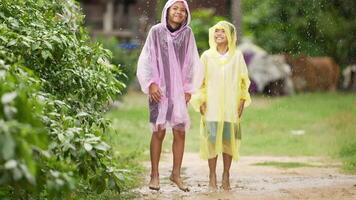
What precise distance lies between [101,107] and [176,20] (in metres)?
0.89

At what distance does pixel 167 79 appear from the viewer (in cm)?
707

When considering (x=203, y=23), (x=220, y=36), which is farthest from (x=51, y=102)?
(x=203, y=23)

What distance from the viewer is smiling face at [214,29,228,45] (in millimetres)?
7270

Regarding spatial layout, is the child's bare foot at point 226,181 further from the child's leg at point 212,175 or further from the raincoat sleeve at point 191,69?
the raincoat sleeve at point 191,69

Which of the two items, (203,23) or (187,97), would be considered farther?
(203,23)

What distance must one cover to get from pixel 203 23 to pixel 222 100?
48.3 feet

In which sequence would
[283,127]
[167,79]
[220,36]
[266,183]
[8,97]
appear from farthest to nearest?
[283,127] < [266,183] < [220,36] < [167,79] < [8,97]

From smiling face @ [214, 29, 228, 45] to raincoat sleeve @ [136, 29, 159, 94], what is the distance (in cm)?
55

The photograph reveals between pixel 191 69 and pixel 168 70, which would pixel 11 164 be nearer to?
pixel 168 70

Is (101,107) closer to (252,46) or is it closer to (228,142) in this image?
(228,142)

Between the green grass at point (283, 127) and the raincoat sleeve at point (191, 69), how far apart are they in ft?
4.17

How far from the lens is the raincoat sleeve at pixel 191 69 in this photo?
23.4ft

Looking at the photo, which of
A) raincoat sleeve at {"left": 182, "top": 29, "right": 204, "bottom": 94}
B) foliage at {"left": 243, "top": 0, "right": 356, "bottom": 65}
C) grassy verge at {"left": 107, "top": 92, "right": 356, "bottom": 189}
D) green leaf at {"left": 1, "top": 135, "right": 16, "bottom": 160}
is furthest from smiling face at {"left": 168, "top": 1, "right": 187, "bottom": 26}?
foliage at {"left": 243, "top": 0, "right": 356, "bottom": 65}

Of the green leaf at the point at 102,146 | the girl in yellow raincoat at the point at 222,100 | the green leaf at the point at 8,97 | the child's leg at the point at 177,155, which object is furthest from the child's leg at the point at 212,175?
the green leaf at the point at 8,97
